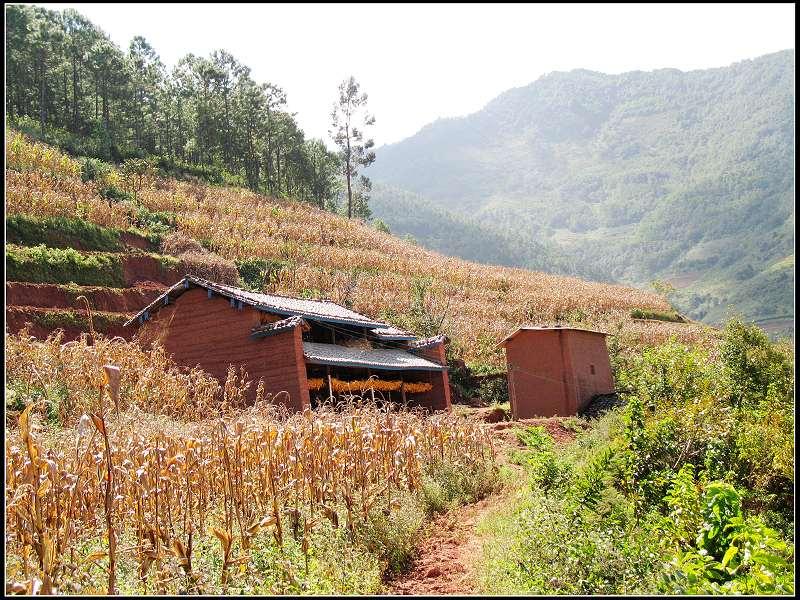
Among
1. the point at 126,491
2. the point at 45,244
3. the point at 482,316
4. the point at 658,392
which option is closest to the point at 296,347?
the point at 658,392

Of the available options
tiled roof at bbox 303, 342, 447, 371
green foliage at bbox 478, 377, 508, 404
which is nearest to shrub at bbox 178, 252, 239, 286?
tiled roof at bbox 303, 342, 447, 371

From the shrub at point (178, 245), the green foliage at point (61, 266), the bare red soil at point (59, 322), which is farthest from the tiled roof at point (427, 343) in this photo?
the shrub at point (178, 245)

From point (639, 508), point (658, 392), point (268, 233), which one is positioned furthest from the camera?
point (268, 233)

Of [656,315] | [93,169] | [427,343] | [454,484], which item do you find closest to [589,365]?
[427,343]

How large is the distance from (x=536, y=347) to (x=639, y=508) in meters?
13.5

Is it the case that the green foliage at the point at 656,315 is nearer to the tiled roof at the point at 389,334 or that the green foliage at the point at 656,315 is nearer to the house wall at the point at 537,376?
the house wall at the point at 537,376

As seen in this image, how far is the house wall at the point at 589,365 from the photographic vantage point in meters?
23.1

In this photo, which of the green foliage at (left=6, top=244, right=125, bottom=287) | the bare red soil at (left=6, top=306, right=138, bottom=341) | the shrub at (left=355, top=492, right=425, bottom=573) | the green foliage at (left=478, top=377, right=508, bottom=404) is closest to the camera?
the shrub at (left=355, top=492, right=425, bottom=573)

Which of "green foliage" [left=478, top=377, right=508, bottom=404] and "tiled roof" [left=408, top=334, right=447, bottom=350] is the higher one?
"tiled roof" [left=408, top=334, right=447, bottom=350]

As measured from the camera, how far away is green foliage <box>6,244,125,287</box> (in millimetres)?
24281

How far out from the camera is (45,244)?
26594mm

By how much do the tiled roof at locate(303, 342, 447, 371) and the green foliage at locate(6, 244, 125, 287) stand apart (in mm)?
10864

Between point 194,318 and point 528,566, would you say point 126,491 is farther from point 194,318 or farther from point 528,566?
point 194,318

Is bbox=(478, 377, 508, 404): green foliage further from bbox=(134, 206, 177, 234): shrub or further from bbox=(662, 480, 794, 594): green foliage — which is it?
bbox=(662, 480, 794, 594): green foliage
